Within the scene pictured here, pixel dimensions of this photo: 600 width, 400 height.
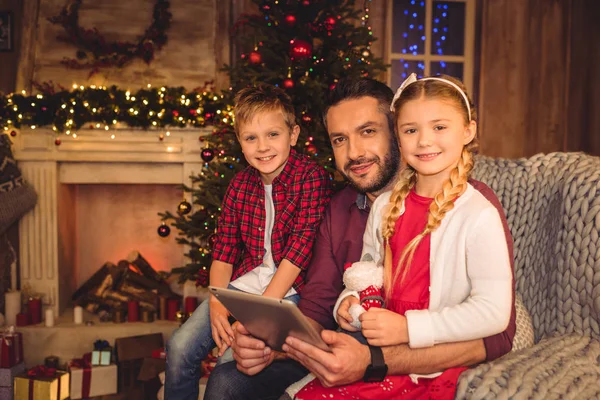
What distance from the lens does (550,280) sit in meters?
1.53

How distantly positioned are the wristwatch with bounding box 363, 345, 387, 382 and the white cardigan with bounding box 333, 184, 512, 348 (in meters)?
0.09

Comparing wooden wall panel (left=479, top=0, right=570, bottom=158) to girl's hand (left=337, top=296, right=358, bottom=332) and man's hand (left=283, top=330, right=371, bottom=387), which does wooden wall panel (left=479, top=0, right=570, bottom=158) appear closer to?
girl's hand (left=337, top=296, right=358, bottom=332)

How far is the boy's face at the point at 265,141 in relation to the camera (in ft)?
6.45

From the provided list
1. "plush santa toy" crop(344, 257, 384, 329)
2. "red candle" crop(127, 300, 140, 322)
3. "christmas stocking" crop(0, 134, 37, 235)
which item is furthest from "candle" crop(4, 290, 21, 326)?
"plush santa toy" crop(344, 257, 384, 329)

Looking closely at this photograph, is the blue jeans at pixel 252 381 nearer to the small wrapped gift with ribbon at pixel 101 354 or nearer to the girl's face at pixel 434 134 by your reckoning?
the girl's face at pixel 434 134

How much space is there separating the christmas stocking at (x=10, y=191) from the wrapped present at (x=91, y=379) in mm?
1040

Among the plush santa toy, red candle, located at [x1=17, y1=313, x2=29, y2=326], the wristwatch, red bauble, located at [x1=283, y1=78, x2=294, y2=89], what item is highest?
red bauble, located at [x1=283, y1=78, x2=294, y2=89]

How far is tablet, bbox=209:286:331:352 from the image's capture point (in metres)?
1.20

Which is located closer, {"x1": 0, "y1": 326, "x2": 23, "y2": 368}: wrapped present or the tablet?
the tablet

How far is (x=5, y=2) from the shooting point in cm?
389

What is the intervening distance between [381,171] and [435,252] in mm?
469

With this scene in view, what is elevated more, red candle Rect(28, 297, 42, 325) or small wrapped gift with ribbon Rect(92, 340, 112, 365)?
red candle Rect(28, 297, 42, 325)

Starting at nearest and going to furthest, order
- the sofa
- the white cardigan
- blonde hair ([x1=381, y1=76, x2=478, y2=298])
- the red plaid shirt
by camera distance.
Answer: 1. the sofa
2. the white cardigan
3. blonde hair ([x1=381, y1=76, x2=478, y2=298])
4. the red plaid shirt

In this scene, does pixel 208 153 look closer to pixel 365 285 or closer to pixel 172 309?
pixel 172 309
